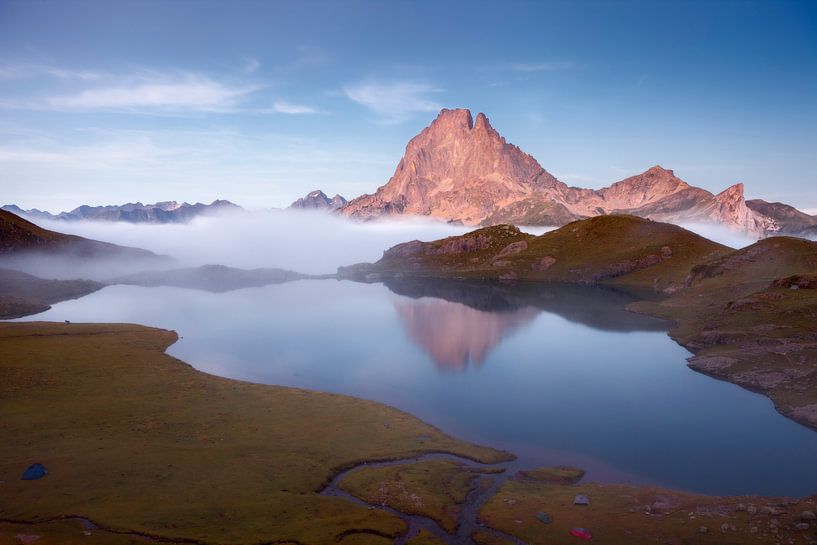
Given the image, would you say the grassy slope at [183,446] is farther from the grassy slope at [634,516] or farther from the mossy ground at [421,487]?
the grassy slope at [634,516]

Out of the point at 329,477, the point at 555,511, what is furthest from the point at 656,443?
the point at 329,477

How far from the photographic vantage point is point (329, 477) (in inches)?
2746

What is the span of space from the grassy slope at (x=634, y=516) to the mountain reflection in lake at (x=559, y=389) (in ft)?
28.8

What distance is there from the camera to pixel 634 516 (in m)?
55.9

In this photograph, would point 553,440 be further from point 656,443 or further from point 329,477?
point 329,477

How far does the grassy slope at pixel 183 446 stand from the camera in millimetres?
55656

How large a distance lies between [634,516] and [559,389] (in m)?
58.1

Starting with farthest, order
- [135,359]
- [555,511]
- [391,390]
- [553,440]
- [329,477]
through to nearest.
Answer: [135,359]
[391,390]
[553,440]
[329,477]
[555,511]

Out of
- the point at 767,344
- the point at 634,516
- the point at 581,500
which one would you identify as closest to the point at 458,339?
the point at 767,344

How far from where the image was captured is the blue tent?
61688 mm

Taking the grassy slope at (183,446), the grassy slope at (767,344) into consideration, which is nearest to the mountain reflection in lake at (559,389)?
the grassy slope at (767,344)

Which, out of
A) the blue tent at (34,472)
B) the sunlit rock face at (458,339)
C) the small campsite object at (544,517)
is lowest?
the blue tent at (34,472)

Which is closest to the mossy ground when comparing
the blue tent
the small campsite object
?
the small campsite object

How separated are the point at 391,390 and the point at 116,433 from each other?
53.7 meters
